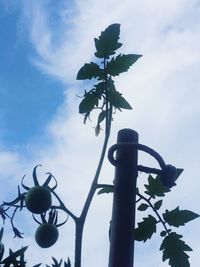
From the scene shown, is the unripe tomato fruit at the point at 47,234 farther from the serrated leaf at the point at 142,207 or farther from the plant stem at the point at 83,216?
the serrated leaf at the point at 142,207

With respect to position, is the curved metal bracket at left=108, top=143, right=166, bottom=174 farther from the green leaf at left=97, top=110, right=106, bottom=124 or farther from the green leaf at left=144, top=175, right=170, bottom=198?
the green leaf at left=97, top=110, right=106, bottom=124

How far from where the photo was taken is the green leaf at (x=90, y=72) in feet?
9.27

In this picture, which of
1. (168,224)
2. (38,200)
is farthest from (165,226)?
(38,200)

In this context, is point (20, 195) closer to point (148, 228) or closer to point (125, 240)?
point (148, 228)

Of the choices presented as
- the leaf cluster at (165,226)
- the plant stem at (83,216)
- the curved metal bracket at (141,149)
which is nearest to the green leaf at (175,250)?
the leaf cluster at (165,226)

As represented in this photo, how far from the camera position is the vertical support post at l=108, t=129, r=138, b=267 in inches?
54.1

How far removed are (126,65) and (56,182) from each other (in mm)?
1087

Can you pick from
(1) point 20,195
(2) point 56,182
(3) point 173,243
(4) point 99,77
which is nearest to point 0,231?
(1) point 20,195

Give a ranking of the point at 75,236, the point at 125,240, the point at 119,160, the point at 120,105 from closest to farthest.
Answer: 1. the point at 125,240
2. the point at 119,160
3. the point at 75,236
4. the point at 120,105

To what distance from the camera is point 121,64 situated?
284cm

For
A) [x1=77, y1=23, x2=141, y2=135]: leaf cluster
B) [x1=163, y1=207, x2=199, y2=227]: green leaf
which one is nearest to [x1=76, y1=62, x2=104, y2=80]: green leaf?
[x1=77, y1=23, x2=141, y2=135]: leaf cluster

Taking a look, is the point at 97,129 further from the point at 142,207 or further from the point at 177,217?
the point at 177,217

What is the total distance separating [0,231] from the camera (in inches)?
97.3

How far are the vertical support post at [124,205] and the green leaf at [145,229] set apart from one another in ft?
2.52
